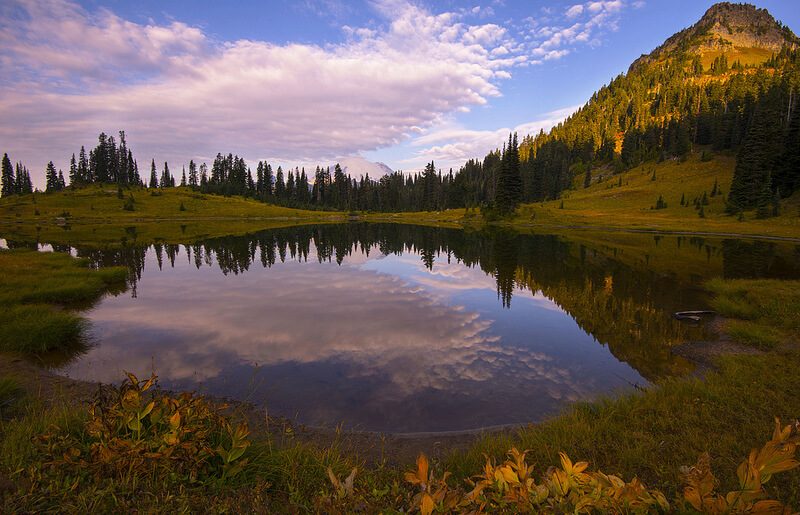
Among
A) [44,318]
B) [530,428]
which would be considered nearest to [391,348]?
[530,428]

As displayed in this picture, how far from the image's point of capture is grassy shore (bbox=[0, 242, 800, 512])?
3.15 meters

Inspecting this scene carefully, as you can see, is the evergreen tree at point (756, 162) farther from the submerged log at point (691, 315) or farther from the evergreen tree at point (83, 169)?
the evergreen tree at point (83, 169)

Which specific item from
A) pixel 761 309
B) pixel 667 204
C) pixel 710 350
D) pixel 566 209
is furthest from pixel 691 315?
pixel 566 209

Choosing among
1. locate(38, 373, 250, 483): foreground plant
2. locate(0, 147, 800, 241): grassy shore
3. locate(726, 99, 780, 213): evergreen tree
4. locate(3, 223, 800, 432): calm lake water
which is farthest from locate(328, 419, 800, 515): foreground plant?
locate(726, 99, 780, 213): evergreen tree

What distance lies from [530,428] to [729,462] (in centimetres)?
295

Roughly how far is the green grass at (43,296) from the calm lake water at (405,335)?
3.33ft

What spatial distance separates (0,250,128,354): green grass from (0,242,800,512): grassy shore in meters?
5.46

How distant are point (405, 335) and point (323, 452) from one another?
797 centimetres

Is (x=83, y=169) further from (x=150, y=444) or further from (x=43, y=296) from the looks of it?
(x=150, y=444)

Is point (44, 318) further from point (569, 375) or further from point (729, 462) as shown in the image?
point (729, 462)

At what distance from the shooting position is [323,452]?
508 centimetres

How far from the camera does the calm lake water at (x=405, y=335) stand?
8742 mm

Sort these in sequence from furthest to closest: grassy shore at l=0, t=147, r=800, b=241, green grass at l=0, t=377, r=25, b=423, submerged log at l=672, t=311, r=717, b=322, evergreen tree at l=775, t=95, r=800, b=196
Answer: grassy shore at l=0, t=147, r=800, b=241 < evergreen tree at l=775, t=95, r=800, b=196 < submerged log at l=672, t=311, r=717, b=322 < green grass at l=0, t=377, r=25, b=423

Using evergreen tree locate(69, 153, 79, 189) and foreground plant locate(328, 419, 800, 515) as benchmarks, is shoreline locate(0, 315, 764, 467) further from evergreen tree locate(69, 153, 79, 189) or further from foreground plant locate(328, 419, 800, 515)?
evergreen tree locate(69, 153, 79, 189)
